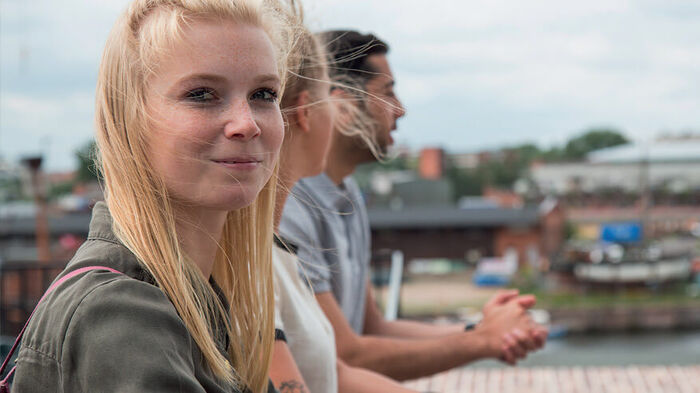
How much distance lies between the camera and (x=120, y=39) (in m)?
0.85

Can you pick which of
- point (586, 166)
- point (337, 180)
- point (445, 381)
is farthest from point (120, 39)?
point (586, 166)

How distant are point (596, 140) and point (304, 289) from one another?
6504 cm

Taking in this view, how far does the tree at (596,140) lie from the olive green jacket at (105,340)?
201 ft

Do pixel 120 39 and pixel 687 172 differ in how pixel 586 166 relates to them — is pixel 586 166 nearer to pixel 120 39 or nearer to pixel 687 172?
pixel 687 172

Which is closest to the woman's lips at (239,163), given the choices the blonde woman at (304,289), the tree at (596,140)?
the blonde woman at (304,289)

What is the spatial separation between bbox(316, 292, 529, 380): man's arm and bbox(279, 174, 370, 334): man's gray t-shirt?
0.44 feet

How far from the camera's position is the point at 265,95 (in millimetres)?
873

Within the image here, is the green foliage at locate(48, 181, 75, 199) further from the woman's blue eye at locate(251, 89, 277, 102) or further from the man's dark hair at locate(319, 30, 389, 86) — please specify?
the woman's blue eye at locate(251, 89, 277, 102)

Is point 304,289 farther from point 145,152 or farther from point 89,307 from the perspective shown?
point 89,307

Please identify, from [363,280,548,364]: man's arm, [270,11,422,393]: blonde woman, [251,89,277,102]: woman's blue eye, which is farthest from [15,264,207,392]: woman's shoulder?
[363,280,548,364]: man's arm

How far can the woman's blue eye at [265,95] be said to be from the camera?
2.83 feet

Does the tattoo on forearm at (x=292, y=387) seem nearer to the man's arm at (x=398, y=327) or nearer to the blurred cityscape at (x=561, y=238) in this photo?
the man's arm at (x=398, y=327)

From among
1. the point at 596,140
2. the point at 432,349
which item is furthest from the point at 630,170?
the point at 432,349

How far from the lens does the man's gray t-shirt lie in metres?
1.71
